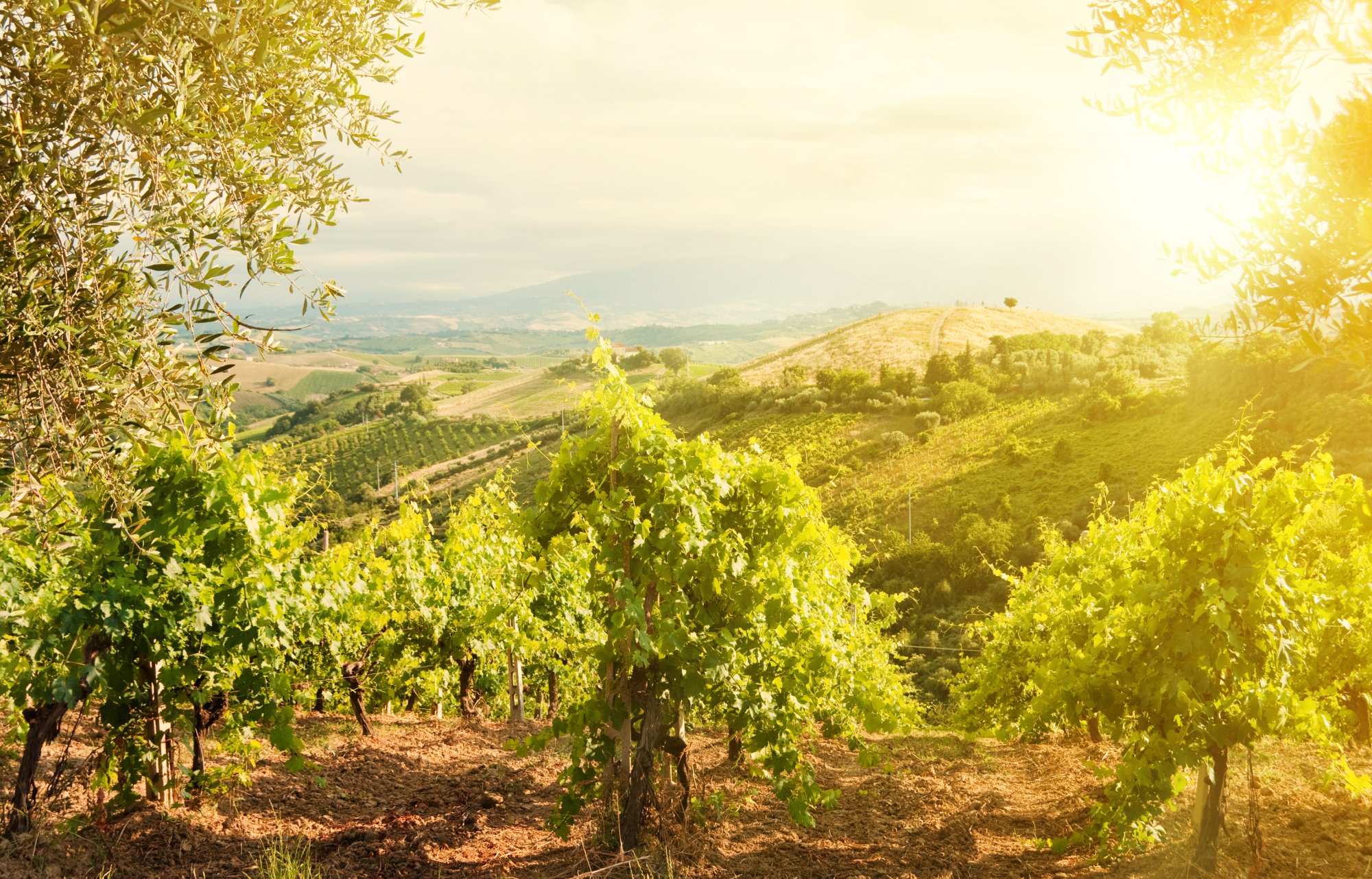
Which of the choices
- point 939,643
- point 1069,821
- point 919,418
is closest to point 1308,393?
point 919,418

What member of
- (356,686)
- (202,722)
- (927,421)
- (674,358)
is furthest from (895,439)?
(674,358)

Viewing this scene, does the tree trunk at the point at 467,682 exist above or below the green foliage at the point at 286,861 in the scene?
below

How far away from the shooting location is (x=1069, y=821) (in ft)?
25.1

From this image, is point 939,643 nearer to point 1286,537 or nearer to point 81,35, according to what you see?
point 1286,537

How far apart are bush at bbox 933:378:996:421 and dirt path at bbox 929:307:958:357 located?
609 inches

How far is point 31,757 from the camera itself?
5.24 m

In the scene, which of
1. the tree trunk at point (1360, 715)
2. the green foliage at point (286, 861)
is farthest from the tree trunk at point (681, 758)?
the tree trunk at point (1360, 715)

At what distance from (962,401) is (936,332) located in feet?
103

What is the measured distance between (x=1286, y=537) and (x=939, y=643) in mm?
23771

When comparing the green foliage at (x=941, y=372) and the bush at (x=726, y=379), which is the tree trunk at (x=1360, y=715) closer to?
the green foliage at (x=941, y=372)

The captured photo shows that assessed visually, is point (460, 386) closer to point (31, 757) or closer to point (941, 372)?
point (941, 372)

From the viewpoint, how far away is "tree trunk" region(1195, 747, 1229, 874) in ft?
18.9

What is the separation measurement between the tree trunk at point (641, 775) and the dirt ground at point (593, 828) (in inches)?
6.8

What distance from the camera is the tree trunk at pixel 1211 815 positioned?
18.9ft
